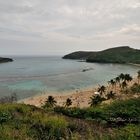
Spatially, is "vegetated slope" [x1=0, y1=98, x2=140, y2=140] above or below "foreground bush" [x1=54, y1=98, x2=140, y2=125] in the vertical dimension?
above

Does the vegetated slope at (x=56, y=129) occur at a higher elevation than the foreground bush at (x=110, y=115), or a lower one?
higher

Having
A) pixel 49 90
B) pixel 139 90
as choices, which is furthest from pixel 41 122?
pixel 49 90

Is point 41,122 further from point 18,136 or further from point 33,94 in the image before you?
point 33,94

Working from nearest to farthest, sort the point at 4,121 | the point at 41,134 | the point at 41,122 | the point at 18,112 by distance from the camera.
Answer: the point at 41,134 → the point at 41,122 → the point at 4,121 → the point at 18,112

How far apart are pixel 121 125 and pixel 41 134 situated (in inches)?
200

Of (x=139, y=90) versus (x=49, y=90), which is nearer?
(x=139, y=90)

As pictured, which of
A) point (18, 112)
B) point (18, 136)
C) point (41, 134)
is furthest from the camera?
point (18, 112)

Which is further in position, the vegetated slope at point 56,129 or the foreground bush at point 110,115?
the foreground bush at point 110,115

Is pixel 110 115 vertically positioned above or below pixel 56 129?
below

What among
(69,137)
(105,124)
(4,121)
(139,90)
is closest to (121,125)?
(105,124)

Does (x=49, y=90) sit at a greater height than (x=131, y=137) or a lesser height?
lesser

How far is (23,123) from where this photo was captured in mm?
15094

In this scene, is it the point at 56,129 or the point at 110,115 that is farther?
the point at 110,115

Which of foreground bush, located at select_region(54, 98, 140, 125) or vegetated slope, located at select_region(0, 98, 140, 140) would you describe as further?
foreground bush, located at select_region(54, 98, 140, 125)
